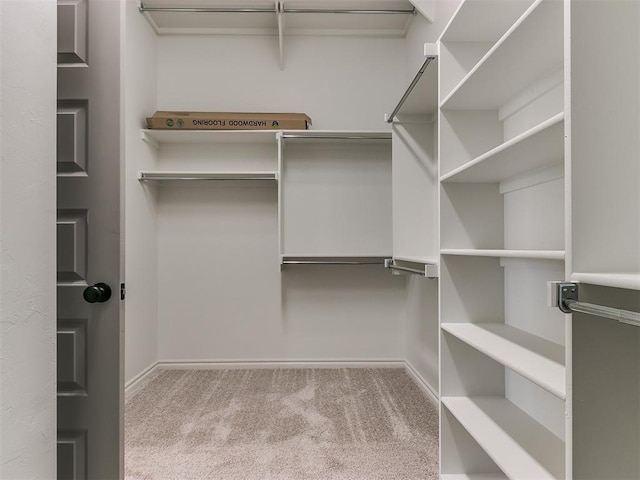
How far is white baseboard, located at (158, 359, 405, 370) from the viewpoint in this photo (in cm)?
303

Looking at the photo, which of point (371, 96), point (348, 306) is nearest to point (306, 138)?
point (371, 96)

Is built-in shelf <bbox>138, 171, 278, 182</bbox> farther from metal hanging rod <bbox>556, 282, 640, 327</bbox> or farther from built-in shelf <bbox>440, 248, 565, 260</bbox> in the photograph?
metal hanging rod <bbox>556, 282, 640, 327</bbox>

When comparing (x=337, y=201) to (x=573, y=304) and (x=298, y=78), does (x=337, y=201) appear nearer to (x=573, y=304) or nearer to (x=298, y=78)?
(x=298, y=78)

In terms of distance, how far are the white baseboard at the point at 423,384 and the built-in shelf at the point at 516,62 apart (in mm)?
1506

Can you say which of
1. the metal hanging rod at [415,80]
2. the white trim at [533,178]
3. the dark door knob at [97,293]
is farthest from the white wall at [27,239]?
the white trim at [533,178]

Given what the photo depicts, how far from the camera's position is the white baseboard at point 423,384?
91.0 inches

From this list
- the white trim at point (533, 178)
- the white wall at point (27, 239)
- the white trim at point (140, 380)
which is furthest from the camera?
the white trim at point (140, 380)

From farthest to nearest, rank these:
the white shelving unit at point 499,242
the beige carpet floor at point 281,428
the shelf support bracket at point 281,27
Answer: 1. the shelf support bracket at point 281,27
2. the beige carpet floor at point 281,428
3. the white shelving unit at point 499,242

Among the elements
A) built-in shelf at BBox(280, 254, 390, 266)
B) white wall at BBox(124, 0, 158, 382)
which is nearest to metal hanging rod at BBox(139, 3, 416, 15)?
white wall at BBox(124, 0, 158, 382)

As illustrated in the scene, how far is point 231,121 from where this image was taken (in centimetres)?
278

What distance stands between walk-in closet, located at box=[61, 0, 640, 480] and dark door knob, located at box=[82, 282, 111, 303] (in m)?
0.37

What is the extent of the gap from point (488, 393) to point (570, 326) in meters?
0.89

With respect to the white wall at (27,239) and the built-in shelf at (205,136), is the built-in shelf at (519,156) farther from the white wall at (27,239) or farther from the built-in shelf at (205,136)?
the built-in shelf at (205,136)

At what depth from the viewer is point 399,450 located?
1778 millimetres
